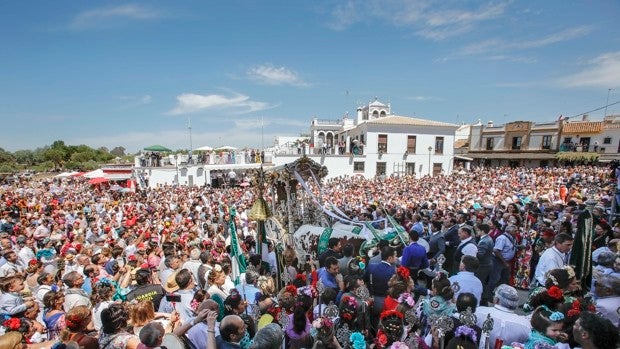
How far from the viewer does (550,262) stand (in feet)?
16.7

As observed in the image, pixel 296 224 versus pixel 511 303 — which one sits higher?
pixel 511 303

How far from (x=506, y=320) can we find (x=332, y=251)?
297cm

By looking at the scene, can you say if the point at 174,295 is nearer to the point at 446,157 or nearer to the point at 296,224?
the point at 296,224

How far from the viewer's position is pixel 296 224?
10.4 meters

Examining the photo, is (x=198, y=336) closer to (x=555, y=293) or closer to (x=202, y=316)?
(x=202, y=316)

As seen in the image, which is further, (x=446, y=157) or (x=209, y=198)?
(x=446, y=157)

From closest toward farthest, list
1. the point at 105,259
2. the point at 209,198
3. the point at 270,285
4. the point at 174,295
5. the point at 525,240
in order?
the point at 174,295 < the point at 270,285 < the point at 105,259 < the point at 525,240 < the point at 209,198

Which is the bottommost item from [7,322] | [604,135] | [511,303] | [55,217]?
[55,217]

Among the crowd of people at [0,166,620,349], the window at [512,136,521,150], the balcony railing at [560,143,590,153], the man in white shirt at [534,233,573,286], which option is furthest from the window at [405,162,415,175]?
the man in white shirt at [534,233,573,286]

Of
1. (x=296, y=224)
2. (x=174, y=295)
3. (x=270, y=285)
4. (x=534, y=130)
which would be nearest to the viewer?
(x=174, y=295)

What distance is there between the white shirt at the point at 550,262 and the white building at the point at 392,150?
23732 mm

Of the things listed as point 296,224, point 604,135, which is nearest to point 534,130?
point 604,135

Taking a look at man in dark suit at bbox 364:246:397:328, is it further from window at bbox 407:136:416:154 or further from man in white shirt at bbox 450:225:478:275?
window at bbox 407:136:416:154

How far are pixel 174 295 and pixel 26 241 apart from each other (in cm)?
826
